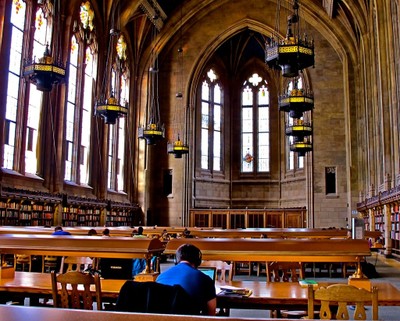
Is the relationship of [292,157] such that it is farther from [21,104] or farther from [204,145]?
[21,104]

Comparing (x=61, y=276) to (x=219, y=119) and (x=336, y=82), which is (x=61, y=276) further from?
(x=219, y=119)

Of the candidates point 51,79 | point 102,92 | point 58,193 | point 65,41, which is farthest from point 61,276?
point 102,92

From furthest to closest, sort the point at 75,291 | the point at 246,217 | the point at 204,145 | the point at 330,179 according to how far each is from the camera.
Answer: the point at 204,145 → the point at 246,217 → the point at 330,179 → the point at 75,291

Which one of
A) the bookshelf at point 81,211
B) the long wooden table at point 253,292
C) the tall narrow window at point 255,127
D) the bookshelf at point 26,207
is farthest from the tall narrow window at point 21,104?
the tall narrow window at point 255,127

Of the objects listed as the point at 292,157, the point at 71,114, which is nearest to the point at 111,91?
the point at 71,114

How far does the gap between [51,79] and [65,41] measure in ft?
21.7

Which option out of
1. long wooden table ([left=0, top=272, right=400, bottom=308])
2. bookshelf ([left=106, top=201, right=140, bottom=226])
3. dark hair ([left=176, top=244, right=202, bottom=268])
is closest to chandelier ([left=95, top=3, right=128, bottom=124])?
bookshelf ([left=106, top=201, right=140, bottom=226])

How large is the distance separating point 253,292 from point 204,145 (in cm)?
2184

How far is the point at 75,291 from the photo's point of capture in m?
3.81

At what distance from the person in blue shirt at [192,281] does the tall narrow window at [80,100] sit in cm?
1446

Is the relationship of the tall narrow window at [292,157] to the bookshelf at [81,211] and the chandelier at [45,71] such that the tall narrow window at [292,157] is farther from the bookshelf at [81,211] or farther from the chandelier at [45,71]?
the chandelier at [45,71]

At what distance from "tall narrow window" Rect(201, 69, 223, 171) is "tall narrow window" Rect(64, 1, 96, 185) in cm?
803

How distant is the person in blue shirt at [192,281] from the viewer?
312cm

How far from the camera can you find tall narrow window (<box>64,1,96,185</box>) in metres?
17.5
